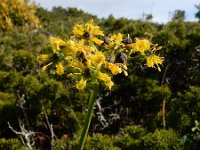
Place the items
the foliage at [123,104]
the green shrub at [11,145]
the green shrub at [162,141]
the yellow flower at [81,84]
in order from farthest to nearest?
the green shrub at [11,145] → the foliage at [123,104] → the green shrub at [162,141] → the yellow flower at [81,84]

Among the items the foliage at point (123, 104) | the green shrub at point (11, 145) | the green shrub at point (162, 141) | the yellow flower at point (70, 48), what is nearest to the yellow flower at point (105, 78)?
the yellow flower at point (70, 48)

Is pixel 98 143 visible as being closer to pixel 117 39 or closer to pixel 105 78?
pixel 117 39

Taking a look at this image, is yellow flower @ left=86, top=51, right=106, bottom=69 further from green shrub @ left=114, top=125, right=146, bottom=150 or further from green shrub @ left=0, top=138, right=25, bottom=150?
green shrub @ left=0, top=138, right=25, bottom=150

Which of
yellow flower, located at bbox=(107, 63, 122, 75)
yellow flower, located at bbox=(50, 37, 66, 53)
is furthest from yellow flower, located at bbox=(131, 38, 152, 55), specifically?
yellow flower, located at bbox=(50, 37, 66, 53)

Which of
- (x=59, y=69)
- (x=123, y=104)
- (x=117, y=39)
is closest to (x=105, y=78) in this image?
(x=59, y=69)

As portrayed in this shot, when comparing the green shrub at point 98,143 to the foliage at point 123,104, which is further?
the foliage at point 123,104

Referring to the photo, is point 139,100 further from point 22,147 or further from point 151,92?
point 22,147

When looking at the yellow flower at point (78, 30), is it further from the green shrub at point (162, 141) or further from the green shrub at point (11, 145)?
the green shrub at point (11, 145)

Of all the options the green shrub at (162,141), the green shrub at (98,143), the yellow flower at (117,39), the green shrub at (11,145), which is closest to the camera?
the yellow flower at (117,39)
